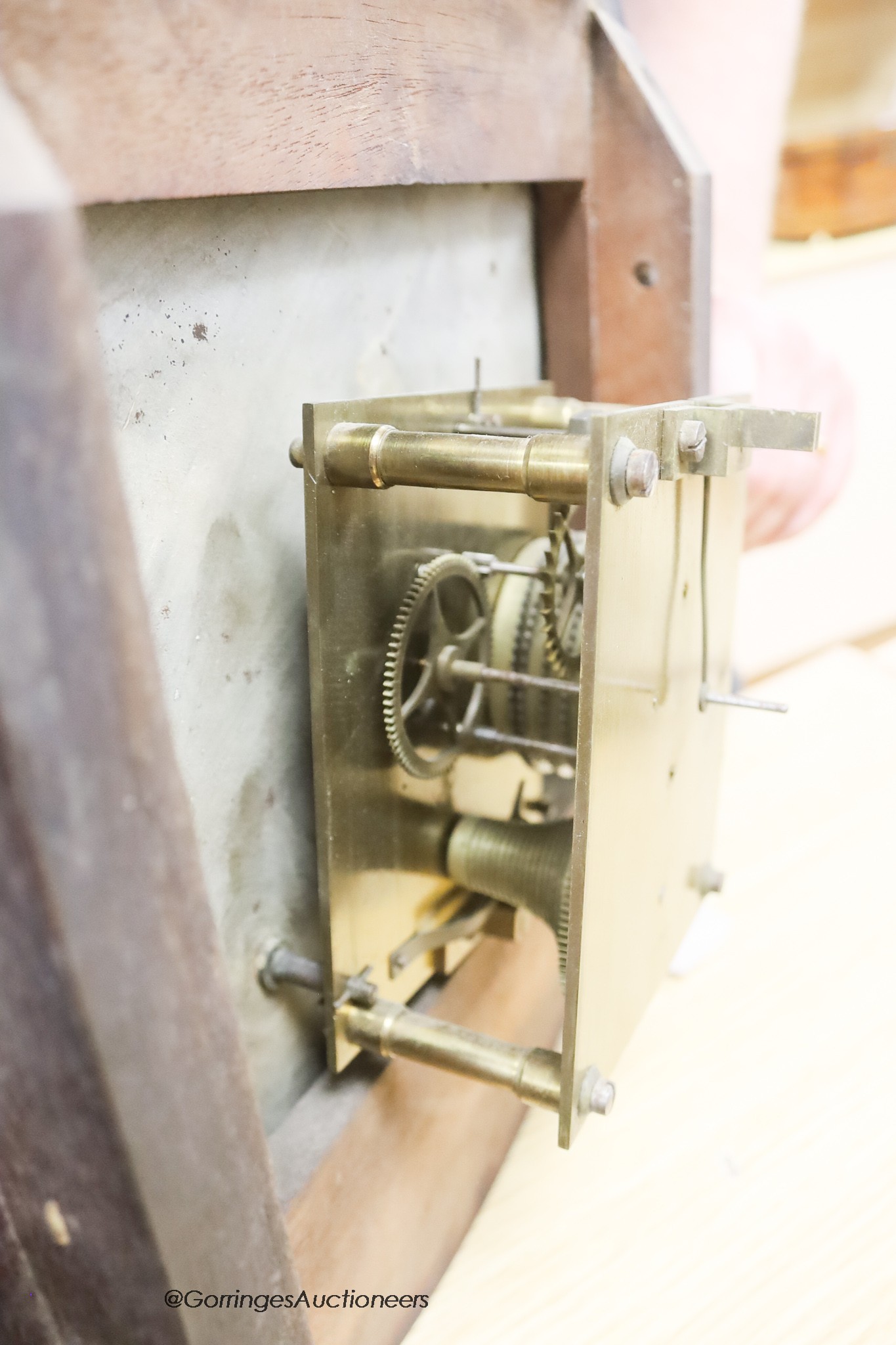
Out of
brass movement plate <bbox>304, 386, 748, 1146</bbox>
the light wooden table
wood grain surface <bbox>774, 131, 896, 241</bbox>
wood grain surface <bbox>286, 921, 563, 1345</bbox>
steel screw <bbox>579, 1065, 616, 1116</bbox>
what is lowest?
the light wooden table

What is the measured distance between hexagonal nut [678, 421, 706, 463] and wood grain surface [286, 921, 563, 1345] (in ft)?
1.34

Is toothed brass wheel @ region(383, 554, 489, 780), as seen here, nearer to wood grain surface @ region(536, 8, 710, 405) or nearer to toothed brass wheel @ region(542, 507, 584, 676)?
toothed brass wheel @ region(542, 507, 584, 676)

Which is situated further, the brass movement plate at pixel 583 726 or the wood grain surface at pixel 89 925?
the brass movement plate at pixel 583 726

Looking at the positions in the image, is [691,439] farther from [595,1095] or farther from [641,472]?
[595,1095]

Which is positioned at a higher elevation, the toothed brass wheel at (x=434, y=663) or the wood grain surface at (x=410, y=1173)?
the toothed brass wheel at (x=434, y=663)

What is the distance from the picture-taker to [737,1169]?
0.80 m

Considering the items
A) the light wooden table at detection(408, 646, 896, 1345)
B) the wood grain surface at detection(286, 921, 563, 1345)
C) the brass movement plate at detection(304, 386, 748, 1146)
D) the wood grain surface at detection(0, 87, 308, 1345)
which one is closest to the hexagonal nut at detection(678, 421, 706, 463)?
the brass movement plate at detection(304, 386, 748, 1146)

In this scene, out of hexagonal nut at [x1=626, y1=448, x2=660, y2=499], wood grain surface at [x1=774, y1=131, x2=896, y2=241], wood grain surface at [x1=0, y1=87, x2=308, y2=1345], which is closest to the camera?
wood grain surface at [x1=0, y1=87, x2=308, y2=1345]

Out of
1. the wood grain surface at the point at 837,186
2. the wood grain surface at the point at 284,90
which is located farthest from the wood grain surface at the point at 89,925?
the wood grain surface at the point at 837,186

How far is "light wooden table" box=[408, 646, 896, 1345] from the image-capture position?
2.28ft

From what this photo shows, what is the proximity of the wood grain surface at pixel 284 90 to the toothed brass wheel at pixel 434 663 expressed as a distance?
221mm

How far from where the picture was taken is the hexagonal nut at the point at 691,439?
1.77 feet

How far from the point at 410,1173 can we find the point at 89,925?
44cm

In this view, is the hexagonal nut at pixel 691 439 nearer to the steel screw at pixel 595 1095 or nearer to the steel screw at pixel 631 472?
the steel screw at pixel 631 472
